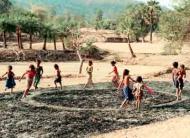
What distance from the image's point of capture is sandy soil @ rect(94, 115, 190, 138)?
59.3 ft

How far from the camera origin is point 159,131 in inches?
743

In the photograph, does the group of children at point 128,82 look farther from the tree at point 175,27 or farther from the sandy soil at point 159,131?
the tree at point 175,27

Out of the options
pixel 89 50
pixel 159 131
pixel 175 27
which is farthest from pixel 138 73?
pixel 159 131

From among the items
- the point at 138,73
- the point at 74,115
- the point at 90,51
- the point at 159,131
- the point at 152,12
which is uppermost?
the point at 152,12

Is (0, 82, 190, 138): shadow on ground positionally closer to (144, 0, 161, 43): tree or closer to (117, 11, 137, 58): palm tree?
(117, 11, 137, 58): palm tree

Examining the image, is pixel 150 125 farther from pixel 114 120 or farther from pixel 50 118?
pixel 50 118

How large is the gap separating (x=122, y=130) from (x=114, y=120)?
227cm

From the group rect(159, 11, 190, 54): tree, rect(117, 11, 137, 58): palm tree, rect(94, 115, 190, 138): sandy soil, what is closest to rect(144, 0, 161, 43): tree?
rect(117, 11, 137, 58): palm tree

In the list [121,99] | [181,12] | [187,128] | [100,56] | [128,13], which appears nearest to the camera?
[187,128]

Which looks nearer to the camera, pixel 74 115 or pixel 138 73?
pixel 74 115

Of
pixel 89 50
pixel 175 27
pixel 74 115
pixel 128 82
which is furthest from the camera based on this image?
pixel 89 50

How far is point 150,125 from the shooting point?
20.4 meters

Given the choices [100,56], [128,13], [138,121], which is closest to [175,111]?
[138,121]

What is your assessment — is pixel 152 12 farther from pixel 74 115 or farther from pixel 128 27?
pixel 74 115
